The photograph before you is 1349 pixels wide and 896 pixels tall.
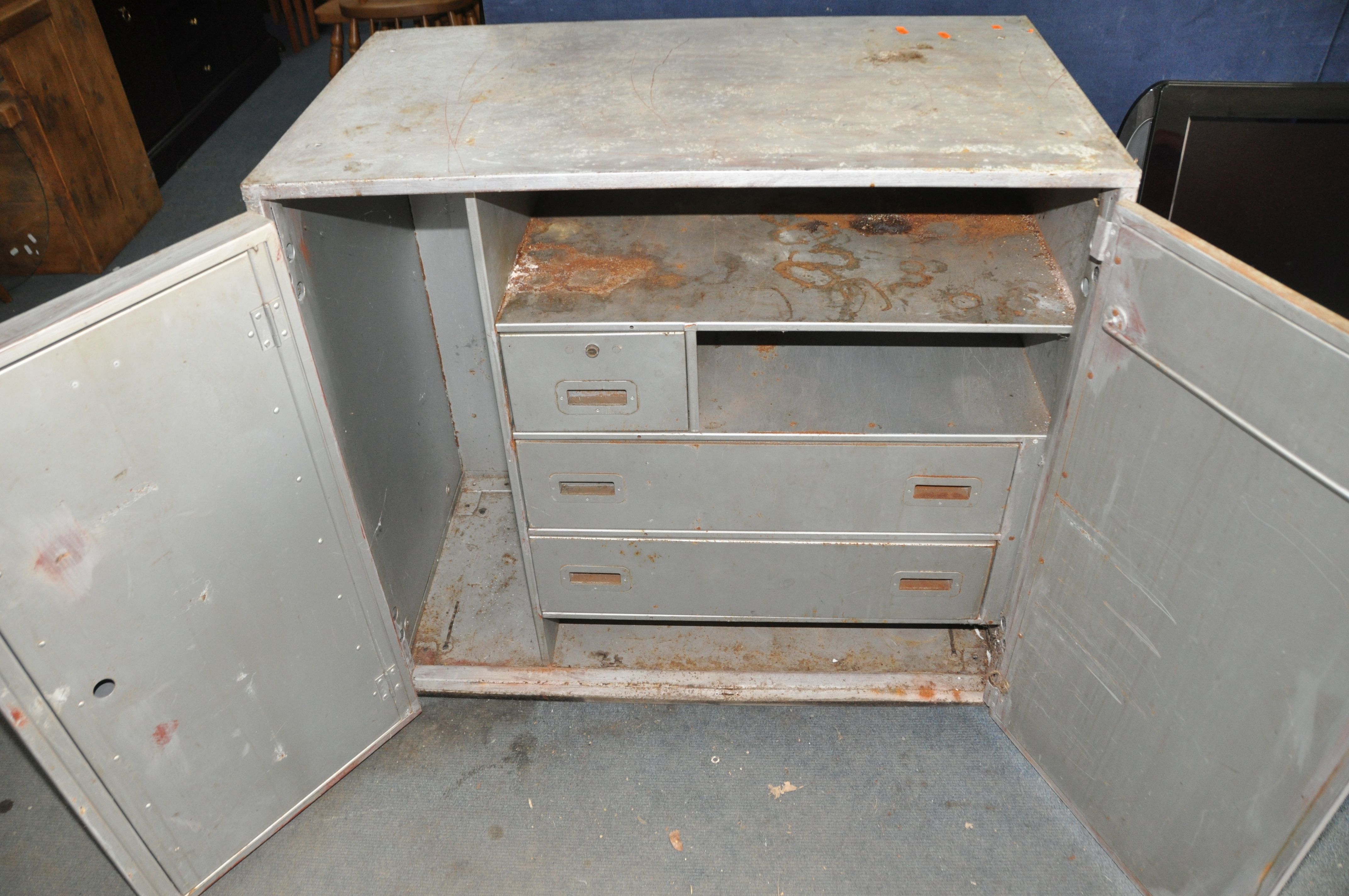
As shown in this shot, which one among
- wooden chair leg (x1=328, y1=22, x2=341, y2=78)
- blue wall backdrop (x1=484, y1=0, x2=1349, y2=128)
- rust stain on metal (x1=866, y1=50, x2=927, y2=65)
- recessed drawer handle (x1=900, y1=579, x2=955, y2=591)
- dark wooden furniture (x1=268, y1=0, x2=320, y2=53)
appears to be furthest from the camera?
dark wooden furniture (x1=268, y1=0, x2=320, y2=53)

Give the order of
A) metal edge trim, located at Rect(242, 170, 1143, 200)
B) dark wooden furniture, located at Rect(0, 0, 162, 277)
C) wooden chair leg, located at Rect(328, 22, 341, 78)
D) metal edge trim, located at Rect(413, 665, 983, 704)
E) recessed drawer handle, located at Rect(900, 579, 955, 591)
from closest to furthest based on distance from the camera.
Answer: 1. metal edge trim, located at Rect(242, 170, 1143, 200)
2. recessed drawer handle, located at Rect(900, 579, 955, 591)
3. metal edge trim, located at Rect(413, 665, 983, 704)
4. dark wooden furniture, located at Rect(0, 0, 162, 277)
5. wooden chair leg, located at Rect(328, 22, 341, 78)

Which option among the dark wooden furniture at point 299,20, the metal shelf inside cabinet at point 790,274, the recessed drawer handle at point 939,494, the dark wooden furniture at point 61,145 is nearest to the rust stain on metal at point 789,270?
the metal shelf inside cabinet at point 790,274

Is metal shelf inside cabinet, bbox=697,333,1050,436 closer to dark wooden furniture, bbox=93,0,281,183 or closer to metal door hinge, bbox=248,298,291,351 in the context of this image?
metal door hinge, bbox=248,298,291,351

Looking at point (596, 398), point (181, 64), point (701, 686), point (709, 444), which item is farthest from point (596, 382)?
point (181, 64)

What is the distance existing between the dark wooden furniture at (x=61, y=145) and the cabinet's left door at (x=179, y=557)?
7.59 ft

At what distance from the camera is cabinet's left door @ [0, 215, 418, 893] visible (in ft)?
3.72

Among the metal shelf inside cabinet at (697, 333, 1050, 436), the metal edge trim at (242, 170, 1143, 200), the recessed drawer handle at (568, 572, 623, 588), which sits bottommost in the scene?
the recessed drawer handle at (568, 572, 623, 588)

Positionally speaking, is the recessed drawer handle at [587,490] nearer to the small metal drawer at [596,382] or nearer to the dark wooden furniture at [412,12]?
the small metal drawer at [596,382]

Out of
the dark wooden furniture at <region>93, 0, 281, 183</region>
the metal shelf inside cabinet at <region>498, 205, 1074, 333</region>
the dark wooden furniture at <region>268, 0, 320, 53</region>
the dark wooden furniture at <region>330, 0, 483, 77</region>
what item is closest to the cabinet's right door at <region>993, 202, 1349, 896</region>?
the metal shelf inside cabinet at <region>498, 205, 1074, 333</region>

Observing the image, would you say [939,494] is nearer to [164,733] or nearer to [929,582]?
[929,582]

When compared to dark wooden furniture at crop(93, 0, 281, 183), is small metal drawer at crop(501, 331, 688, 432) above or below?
above

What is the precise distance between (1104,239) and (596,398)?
0.80 m

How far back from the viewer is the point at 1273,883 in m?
1.27

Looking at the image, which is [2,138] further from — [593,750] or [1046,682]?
[1046,682]
